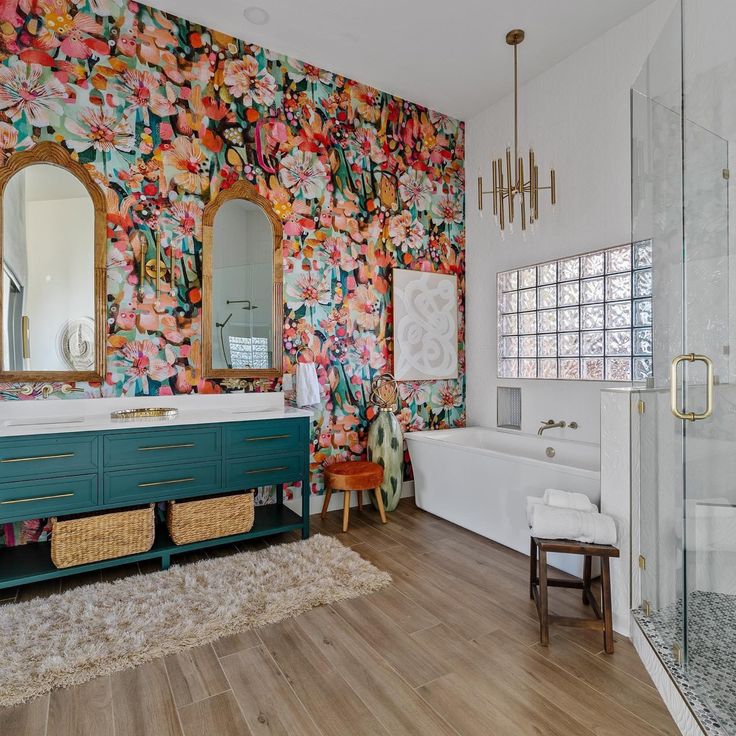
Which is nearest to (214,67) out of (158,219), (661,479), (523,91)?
(158,219)

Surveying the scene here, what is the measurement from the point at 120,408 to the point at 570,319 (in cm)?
304

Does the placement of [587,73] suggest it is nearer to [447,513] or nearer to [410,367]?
[410,367]

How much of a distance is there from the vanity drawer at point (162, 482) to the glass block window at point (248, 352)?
781 millimetres

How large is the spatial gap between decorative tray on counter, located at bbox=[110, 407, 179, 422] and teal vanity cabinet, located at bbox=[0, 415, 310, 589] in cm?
22

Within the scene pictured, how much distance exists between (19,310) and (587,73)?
12.8ft

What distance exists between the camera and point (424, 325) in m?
4.20

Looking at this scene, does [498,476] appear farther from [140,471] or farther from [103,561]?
[103,561]

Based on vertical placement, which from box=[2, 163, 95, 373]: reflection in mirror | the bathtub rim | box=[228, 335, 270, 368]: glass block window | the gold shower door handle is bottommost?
the bathtub rim

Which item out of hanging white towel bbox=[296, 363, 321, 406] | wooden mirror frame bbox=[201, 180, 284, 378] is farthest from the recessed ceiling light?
hanging white towel bbox=[296, 363, 321, 406]

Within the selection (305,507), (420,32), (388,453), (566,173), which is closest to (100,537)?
(305,507)

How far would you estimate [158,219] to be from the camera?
10.0 ft

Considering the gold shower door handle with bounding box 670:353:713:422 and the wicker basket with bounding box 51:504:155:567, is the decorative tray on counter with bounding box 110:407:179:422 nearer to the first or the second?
the wicker basket with bounding box 51:504:155:567

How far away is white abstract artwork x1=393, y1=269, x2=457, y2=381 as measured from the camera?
4066mm

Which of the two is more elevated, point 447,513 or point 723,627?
point 723,627
